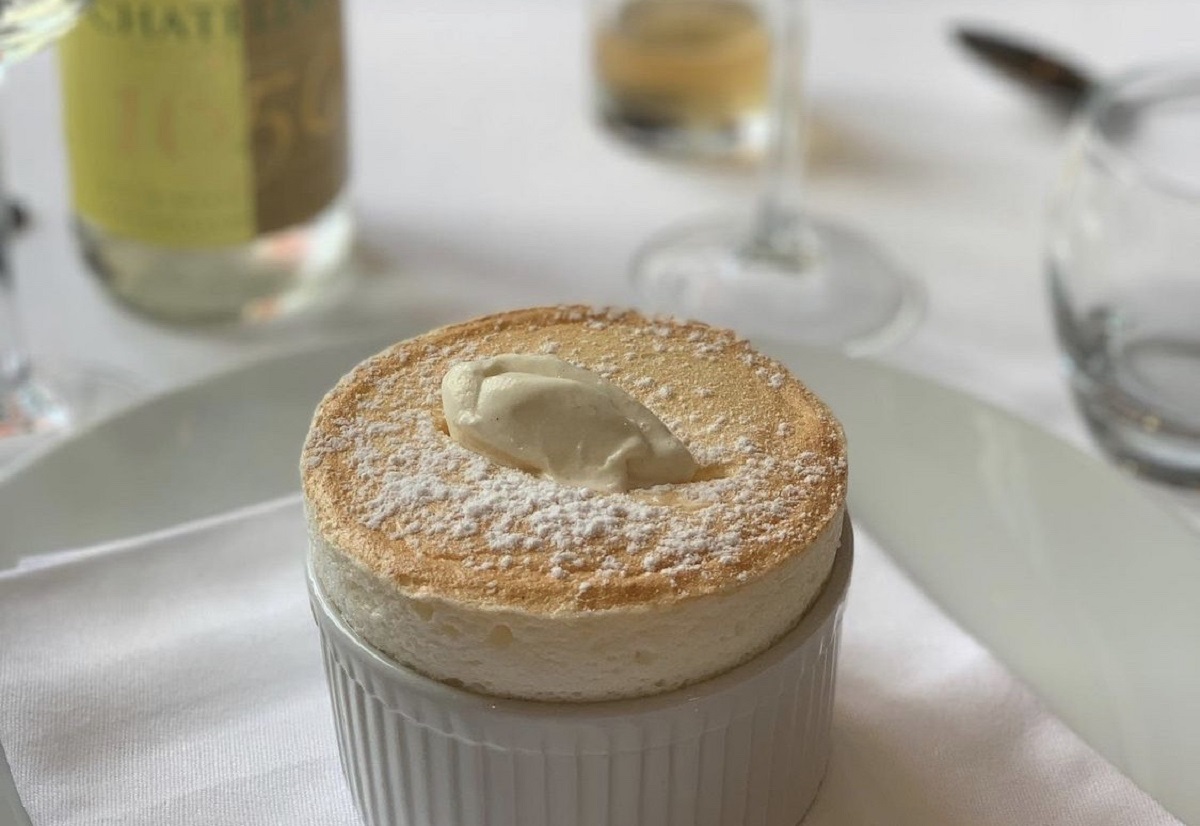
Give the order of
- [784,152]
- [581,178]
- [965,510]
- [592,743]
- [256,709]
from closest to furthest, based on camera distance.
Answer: [592,743] → [256,709] → [965,510] → [784,152] → [581,178]

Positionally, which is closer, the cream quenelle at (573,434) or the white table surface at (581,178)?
the cream quenelle at (573,434)

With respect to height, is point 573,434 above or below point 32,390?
above

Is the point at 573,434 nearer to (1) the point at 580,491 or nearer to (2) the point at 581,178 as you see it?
(1) the point at 580,491

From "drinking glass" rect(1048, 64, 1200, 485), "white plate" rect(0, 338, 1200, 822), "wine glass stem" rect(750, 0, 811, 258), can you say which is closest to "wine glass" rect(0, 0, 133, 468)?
"white plate" rect(0, 338, 1200, 822)

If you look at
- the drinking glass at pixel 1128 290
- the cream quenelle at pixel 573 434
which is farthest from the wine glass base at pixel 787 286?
the cream quenelle at pixel 573 434

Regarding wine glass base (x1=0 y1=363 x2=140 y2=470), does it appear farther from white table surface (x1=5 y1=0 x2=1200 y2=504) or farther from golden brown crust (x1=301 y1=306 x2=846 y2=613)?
golden brown crust (x1=301 y1=306 x2=846 y2=613)

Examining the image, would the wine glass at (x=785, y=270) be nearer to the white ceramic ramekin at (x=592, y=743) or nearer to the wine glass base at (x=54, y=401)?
the wine glass base at (x=54, y=401)

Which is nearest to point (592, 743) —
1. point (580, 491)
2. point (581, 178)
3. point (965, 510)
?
point (580, 491)
